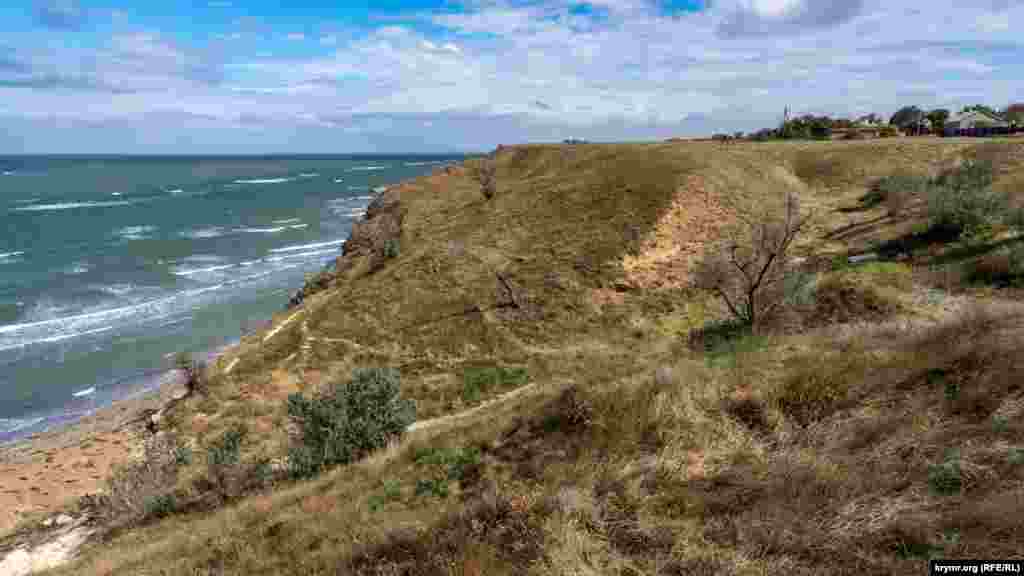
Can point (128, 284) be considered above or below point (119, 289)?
above

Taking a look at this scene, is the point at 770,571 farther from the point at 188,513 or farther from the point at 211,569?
the point at 188,513

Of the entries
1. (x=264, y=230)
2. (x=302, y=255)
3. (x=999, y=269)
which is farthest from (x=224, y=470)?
(x=264, y=230)

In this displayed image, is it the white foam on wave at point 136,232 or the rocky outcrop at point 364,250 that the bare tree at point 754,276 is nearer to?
the rocky outcrop at point 364,250

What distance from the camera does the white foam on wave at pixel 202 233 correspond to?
7158 centimetres

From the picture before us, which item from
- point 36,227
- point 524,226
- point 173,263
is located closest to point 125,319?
point 173,263

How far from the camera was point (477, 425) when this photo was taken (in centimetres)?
1183

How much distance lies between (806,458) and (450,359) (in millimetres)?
18571

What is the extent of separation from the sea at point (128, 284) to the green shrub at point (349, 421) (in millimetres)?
21045

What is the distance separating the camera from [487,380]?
20.9 meters

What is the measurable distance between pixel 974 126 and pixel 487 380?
3323 inches

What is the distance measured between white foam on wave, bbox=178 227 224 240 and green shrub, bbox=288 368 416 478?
67.0m

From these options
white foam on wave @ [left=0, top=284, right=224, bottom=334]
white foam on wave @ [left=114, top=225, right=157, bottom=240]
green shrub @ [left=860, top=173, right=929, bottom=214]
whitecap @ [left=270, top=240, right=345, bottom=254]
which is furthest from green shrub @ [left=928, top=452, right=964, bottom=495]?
white foam on wave @ [left=114, top=225, right=157, bottom=240]

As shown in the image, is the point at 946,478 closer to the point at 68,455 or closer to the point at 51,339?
the point at 68,455

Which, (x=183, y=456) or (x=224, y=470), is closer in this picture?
(x=224, y=470)
